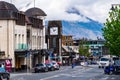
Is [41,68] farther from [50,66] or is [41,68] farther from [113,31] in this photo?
[113,31]

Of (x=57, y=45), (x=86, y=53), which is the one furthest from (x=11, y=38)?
(x=86, y=53)

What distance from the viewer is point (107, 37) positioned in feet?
218

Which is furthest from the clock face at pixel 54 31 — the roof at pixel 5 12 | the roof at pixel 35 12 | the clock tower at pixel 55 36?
the roof at pixel 5 12

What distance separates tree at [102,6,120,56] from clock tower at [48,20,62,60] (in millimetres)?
67464

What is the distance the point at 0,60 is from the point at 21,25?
13482 mm

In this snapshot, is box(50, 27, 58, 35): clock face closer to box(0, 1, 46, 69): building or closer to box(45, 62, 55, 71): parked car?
box(0, 1, 46, 69): building

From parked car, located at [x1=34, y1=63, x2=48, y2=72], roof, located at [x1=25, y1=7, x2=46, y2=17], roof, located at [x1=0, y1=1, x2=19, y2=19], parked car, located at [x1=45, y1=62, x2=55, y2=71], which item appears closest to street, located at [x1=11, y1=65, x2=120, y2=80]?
parked car, located at [x1=34, y1=63, x2=48, y2=72]

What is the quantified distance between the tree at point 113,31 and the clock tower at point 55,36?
221 feet

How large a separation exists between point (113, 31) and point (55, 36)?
244 ft

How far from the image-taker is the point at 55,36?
137500 mm

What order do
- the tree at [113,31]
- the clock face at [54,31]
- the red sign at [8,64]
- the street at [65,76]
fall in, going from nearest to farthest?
1. the street at [65,76]
2. the tree at [113,31]
3. the red sign at [8,64]
4. the clock face at [54,31]

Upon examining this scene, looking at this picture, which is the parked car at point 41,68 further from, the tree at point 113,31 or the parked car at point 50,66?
the tree at point 113,31

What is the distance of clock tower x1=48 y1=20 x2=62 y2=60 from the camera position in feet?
445

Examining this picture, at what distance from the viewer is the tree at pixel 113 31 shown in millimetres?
62569
